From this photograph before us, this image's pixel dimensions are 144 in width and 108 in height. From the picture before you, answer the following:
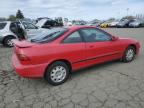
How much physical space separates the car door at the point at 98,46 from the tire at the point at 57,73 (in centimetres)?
81

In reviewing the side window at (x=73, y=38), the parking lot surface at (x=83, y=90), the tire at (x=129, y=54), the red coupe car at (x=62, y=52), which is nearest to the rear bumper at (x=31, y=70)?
the red coupe car at (x=62, y=52)

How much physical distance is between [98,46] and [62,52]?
1.31 metres

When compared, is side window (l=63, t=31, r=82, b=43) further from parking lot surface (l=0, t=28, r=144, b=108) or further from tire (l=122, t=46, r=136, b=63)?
tire (l=122, t=46, r=136, b=63)

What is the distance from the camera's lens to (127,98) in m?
3.92

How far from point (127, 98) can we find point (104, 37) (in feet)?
7.73

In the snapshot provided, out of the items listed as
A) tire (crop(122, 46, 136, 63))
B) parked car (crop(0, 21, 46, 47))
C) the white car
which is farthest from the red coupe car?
the white car

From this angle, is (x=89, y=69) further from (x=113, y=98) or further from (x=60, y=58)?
(x=113, y=98)

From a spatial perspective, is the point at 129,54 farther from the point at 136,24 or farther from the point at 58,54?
the point at 136,24

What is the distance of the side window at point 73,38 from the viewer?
16.0 feet

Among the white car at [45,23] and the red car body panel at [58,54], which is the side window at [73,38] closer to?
the red car body panel at [58,54]

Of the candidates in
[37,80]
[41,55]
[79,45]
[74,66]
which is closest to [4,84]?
[37,80]

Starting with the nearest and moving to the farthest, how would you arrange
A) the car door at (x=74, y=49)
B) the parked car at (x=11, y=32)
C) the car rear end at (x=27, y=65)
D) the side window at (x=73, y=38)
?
the car rear end at (x=27, y=65) < the car door at (x=74, y=49) < the side window at (x=73, y=38) < the parked car at (x=11, y=32)

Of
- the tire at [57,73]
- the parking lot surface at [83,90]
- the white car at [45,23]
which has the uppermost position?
the white car at [45,23]

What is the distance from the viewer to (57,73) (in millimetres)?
4707
